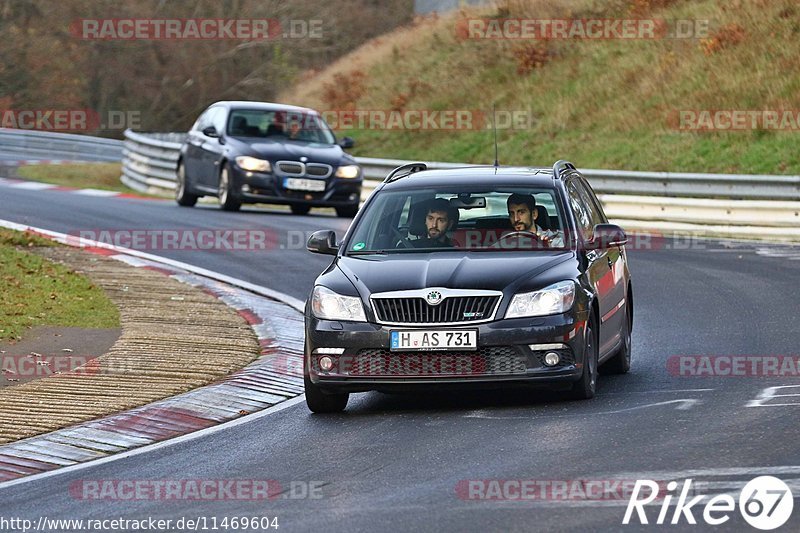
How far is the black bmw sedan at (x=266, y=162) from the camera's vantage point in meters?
25.1

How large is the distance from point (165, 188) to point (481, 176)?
21914 mm

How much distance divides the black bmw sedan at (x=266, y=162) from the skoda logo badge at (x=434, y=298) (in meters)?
15.4

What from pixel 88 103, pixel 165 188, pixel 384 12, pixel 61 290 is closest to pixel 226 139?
pixel 165 188

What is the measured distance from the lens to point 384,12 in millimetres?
67500

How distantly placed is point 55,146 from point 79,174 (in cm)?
467

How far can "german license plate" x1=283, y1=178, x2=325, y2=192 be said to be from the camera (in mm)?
25109

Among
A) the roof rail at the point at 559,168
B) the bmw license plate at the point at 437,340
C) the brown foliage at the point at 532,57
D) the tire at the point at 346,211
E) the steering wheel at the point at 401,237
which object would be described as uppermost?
the brown foliage at the point at 532,57

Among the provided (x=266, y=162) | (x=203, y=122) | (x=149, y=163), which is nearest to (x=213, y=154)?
(x=266, y=162)

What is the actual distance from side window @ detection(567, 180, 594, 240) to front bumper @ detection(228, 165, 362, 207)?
13.3 meters

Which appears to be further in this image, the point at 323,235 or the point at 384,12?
the point at 384,12

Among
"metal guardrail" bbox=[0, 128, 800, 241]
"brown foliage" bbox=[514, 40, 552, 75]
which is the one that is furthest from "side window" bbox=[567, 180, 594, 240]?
"brown foliage" bbox=[514, 40, 552, 75]

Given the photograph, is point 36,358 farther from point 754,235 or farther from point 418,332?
point 754,235

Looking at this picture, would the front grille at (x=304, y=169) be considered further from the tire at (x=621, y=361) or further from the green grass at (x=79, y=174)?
the tire at (x=621, y=361)

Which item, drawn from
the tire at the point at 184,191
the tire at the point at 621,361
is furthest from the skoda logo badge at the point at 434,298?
the tire at the point at 184,191
